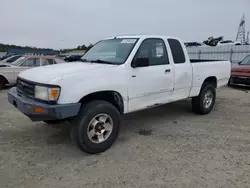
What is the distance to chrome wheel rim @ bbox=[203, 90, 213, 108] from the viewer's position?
5682 millimetres

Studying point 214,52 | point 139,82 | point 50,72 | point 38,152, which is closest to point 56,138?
point 38,152

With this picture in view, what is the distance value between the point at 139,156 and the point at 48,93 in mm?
1685

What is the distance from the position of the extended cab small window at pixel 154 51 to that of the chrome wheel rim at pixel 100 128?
1.30 meters

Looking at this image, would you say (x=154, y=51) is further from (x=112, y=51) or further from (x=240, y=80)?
(x=240, y=80)

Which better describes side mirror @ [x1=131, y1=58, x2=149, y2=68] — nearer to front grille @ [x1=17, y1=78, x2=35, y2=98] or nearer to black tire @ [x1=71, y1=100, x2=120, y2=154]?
black tire @ [x1=71, y1=100, x2=120, y2=154]

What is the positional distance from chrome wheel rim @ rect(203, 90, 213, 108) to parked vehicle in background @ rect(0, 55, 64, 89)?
7039 millimetres

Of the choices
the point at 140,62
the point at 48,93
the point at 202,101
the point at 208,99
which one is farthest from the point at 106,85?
the point at 208,99

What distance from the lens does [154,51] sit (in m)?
4.37

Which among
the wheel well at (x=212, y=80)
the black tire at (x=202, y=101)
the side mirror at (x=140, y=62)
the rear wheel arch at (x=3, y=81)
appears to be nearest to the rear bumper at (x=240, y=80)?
the wheel well at (x=212, y=80)

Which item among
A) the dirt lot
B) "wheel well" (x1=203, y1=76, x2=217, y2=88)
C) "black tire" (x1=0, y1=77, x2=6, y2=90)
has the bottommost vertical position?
the dirt lot

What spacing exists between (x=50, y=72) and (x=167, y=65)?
7.57 ft

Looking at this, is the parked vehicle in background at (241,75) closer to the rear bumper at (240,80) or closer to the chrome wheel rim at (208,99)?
the rear bumper at (240,80)

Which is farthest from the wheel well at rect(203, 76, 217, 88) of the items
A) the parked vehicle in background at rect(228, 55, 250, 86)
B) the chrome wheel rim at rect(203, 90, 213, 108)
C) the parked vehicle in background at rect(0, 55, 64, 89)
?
the parked vehicle in background at rect(0, 55, 64, 89)

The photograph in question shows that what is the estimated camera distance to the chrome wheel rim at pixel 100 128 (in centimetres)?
345
